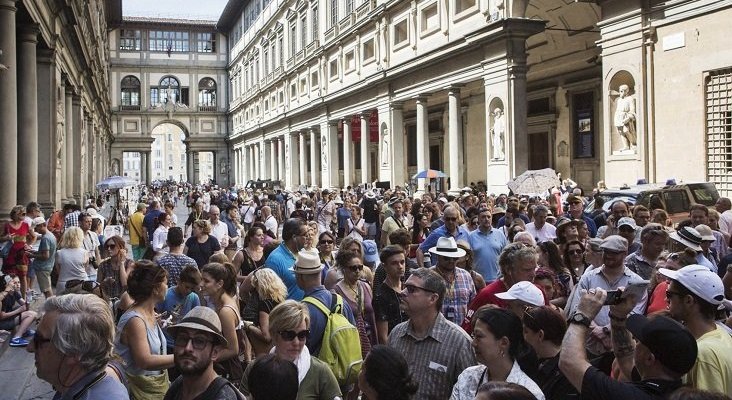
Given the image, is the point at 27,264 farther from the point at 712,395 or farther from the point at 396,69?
the point at 396,69

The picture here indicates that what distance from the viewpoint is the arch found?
78075 mm

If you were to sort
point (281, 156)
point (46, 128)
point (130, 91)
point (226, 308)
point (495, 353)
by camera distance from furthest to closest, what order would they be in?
point (130, 91) < point (281, 156) < point (46, 128) < point (226, 308) < point (495, 353)

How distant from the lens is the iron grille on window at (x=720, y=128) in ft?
52.5

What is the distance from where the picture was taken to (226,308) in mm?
5504

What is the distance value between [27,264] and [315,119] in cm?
3522

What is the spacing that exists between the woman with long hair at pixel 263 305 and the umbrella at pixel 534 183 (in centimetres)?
1200

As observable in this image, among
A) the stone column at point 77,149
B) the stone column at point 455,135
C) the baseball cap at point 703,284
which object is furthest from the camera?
the stone column at point 77,149

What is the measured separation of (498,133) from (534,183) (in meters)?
7.25

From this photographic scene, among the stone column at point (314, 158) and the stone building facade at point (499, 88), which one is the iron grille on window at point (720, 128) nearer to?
the stone building facade at point (499, 88)

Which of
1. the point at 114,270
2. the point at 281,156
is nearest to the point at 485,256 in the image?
the point at 114,270

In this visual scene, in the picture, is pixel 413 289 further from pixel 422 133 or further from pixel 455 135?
pixel 422 133

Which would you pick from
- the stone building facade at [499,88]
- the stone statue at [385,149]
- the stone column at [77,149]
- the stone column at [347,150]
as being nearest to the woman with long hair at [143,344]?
the stone building facade at [499,88]

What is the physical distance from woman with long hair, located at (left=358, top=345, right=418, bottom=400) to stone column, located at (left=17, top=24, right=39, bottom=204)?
15.6 m

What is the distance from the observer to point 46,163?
64.1ft
